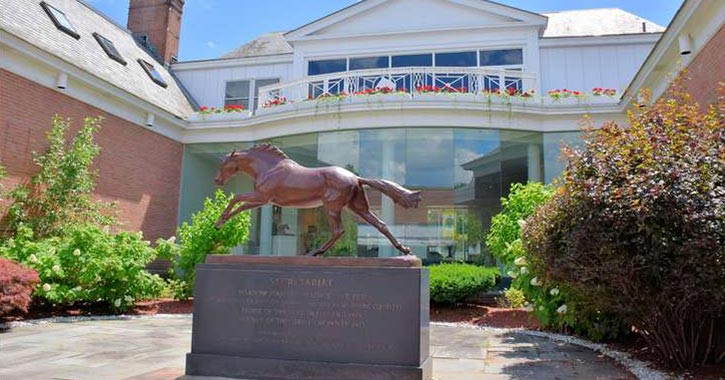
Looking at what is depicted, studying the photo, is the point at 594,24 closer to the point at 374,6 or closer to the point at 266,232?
the point at 374,6

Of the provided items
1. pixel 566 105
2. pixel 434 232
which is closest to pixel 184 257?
pixel 434 232

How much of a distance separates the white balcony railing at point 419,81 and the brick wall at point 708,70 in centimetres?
489

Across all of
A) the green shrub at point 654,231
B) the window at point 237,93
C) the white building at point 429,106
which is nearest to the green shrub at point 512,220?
the white building at point 429,106

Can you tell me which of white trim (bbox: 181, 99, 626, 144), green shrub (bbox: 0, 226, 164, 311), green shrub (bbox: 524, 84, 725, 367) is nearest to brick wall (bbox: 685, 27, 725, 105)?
green shrub (bbox: 524, 84, 725, 367)

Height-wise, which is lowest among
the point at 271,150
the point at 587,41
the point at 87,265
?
the point at 87,265

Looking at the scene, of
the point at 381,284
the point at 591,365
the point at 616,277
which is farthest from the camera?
the point at 591,365

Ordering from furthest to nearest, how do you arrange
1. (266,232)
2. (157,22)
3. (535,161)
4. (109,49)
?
(157,22) < (266,232) < (109,49) < (535,161)

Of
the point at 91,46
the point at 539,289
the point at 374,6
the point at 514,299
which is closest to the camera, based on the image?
the point at 539,289

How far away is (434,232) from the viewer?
14555 mm

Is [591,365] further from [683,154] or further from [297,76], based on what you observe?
[297,76]

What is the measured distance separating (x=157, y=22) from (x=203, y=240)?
1202 centimetres

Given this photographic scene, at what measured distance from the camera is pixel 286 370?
17.7 feet

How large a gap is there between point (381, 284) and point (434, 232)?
9385 millimetres

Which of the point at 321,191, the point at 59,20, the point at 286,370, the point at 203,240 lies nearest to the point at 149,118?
the point at 59,20
